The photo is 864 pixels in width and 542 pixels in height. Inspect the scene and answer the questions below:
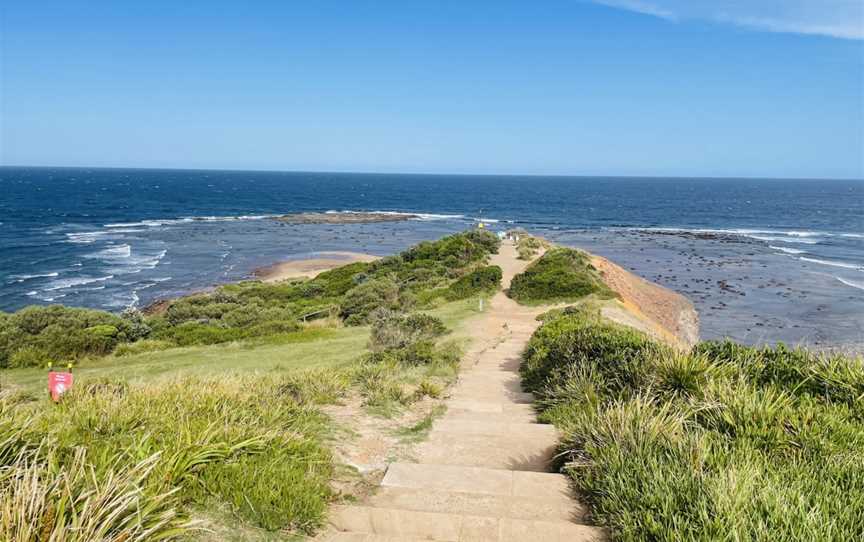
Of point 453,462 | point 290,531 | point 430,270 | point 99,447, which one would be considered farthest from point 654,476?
point 430,270

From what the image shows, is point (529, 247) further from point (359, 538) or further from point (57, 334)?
point (359, 538)

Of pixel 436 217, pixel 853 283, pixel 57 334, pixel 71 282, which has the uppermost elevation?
pixel 436 217

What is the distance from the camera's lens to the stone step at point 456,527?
12.7 feet

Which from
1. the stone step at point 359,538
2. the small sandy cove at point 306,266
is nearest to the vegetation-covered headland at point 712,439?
the stone step at point 359,538

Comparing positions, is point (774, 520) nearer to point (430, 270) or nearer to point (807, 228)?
point (430, 270)

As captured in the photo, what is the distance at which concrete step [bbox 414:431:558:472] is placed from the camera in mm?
5703

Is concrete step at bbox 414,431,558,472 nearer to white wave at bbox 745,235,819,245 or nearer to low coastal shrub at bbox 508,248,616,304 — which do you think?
low coastal shrub at bbox 508,248,616,304

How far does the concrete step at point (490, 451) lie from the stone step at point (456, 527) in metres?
1.57

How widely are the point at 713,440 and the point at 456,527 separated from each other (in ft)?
8.30

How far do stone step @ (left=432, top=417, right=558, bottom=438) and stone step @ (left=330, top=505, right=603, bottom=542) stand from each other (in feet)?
7.60

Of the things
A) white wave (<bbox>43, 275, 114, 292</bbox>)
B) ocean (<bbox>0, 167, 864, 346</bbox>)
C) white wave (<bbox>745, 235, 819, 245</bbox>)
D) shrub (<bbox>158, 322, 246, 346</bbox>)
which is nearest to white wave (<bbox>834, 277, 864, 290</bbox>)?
ocean (<bbox>0, 167, 864, 346</bbox>)

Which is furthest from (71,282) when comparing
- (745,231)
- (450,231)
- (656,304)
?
(745,231)

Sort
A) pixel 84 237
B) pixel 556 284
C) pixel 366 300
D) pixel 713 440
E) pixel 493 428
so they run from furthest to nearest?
pixel 84 237
pixel 556 284
pixel 366 300
pixel 493 428
pixel 713 440

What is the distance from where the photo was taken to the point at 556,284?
25.8 m
